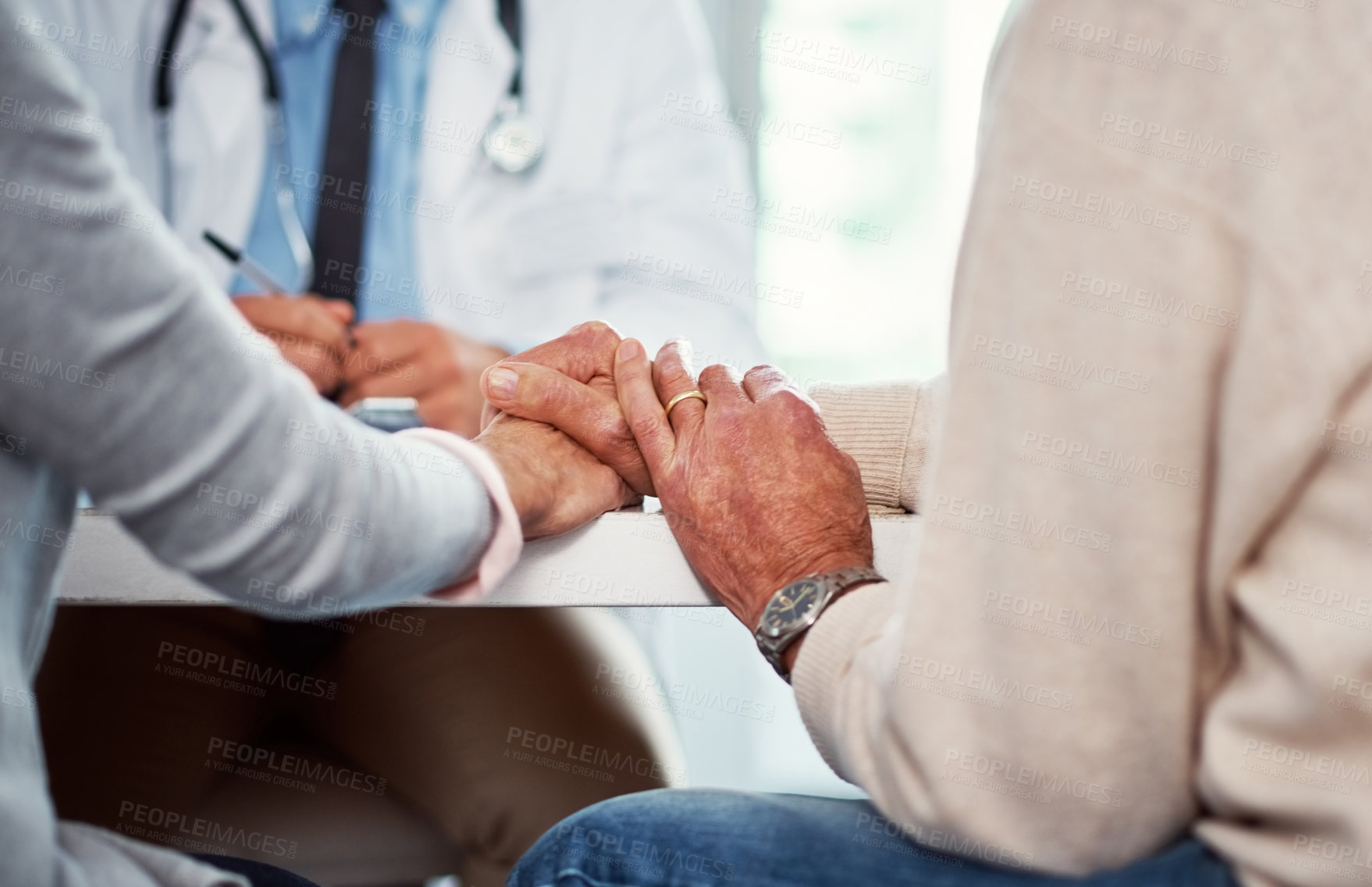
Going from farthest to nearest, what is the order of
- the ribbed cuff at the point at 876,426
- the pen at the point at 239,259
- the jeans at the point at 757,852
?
the pen at the point at 239,259 → the ribbed cuff at the point at 876,426 → the jeans at the point at 757,852

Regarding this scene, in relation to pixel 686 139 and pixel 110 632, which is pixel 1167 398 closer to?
pixel 110 632

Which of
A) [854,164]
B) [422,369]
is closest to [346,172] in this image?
[422,369]

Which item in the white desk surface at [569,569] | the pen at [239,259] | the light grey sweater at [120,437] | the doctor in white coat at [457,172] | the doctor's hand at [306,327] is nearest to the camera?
the light grey sweater at [120,437]

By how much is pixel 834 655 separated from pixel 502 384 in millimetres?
306

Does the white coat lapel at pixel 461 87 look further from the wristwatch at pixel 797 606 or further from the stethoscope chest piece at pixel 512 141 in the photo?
the wristwatch at pixel 797 606

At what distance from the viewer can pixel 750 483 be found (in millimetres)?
588

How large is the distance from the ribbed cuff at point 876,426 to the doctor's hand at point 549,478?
0.15m

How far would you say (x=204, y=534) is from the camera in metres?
0.36

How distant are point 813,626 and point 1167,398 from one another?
0.21 metres

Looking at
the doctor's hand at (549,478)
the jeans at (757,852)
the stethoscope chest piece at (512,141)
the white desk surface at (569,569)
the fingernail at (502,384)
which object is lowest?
the jeans at (757,852)

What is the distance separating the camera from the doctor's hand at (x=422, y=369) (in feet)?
3.39

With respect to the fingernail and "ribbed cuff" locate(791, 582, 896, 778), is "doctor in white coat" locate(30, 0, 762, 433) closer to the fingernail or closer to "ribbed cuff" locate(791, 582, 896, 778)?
the fingernail

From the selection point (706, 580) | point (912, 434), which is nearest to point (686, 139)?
point (912, 434)

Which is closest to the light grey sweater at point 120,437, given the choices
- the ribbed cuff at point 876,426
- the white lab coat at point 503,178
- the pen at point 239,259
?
the ribbed cuff at point 876,426
